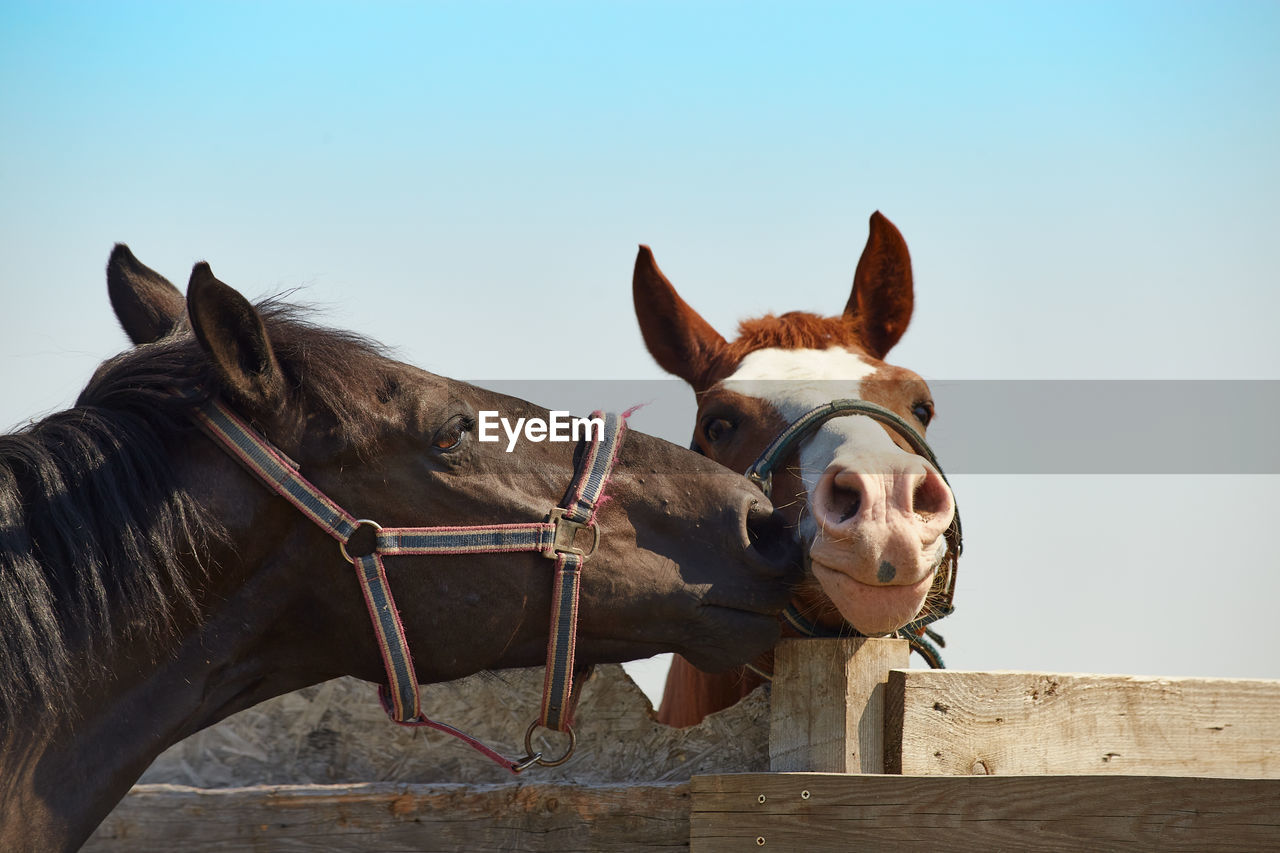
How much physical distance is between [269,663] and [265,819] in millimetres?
781

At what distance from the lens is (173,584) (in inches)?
91.7

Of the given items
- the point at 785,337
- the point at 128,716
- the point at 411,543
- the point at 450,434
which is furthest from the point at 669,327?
the point at 128,716

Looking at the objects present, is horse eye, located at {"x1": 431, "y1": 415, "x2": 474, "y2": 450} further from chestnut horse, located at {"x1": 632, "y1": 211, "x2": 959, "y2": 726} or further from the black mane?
chestnut horse, located at {"x1": 632, "y1": 211, "x2": 959, "y2": 726}

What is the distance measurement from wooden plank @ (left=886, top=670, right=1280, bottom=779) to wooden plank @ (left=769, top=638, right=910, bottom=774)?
49 millimetres

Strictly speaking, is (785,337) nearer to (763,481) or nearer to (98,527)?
(763,481)

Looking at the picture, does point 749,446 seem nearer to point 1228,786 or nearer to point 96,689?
point 1228,786

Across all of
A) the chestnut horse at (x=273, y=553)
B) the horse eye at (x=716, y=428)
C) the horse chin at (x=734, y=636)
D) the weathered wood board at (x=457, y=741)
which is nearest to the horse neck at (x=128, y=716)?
the chestnut horse at (x=273, y=553)

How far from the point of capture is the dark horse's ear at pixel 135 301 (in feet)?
9.43

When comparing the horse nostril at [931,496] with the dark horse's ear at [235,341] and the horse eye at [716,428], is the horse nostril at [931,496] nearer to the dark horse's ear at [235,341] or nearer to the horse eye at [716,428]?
the horse eye at [716,428]

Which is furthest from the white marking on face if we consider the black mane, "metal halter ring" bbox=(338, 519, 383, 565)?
the black mane

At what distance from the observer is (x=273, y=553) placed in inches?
96.7

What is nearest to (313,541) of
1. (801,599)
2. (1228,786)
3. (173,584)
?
(173,584)

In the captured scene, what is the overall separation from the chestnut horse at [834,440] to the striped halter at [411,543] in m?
0.55

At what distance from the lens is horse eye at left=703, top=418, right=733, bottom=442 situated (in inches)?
131
